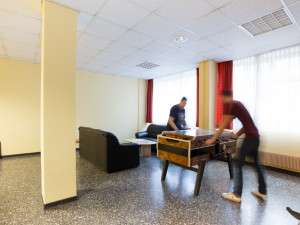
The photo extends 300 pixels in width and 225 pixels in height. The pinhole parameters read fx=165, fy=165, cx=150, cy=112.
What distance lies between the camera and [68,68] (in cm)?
233

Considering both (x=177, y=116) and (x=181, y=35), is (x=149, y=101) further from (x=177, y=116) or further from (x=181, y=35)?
(x=181, y=35)

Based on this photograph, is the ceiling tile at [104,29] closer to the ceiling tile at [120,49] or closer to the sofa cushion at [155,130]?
the ceiling tile at [120,49]

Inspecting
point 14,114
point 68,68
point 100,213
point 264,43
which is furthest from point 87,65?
point 264,43

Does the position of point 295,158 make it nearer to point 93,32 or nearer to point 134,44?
point 134,44

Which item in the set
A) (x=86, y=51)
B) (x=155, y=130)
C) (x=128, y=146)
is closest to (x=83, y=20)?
(x=86, y=51)

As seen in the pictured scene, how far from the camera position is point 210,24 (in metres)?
2.77

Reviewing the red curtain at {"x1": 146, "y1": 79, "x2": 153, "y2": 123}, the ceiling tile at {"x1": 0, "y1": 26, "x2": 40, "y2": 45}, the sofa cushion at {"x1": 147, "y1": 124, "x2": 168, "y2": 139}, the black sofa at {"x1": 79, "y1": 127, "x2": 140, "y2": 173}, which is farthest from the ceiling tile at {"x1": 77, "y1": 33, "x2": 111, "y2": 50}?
the red curtain at {"x1": 146, "y1": 79, "x2": 153, "y2": 123}

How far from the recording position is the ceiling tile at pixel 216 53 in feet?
12.7

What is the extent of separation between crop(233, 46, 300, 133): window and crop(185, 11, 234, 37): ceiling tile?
1.86 m

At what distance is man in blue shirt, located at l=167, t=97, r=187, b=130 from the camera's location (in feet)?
12.6

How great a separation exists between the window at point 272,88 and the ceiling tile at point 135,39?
2.69 meters

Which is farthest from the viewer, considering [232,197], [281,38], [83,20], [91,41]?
[91,41]

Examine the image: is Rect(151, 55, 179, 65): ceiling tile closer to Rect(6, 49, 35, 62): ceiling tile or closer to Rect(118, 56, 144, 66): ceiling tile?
Rect(118, 56, 144, 66): ceiling tile

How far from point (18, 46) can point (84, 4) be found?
2.53m
